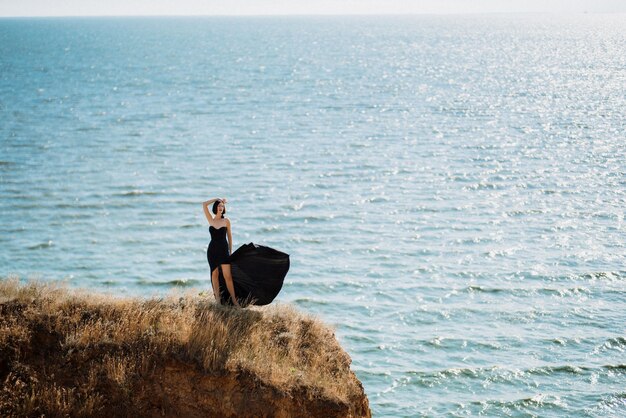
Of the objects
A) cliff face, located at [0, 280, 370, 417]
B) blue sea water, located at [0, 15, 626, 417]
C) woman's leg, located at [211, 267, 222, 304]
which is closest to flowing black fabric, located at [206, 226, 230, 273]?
woman's leg, located at [211, 267, 222, 304]

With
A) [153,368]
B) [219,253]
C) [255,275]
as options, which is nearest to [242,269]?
[255,275]

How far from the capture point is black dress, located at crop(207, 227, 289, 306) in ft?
50.5

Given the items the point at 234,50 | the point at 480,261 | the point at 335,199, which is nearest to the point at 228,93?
the point at 335,199

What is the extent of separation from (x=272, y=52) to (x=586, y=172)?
122 meters

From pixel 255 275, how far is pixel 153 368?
3.11 metres

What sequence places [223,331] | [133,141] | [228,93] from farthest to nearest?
[228,93] → [133,141] → [223,331]

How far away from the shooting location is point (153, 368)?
13180 mm

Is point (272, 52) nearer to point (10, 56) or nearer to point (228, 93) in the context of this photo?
point (10, 56)

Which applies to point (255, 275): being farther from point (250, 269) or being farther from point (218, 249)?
point (218, 249)

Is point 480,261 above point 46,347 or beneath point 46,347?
beneath

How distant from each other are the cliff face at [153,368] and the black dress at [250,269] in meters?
1.14

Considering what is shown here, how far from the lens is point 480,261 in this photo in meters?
29.9

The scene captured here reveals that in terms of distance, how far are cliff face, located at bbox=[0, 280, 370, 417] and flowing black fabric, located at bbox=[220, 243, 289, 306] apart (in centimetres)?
113

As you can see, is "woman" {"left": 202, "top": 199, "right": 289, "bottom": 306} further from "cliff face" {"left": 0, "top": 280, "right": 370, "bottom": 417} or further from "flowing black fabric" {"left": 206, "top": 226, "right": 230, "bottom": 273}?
"cliff face" {"left": 0, "top": 280, "right": 370, "bottom": 417}
